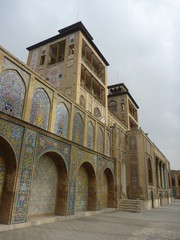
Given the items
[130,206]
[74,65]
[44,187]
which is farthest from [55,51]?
[130,206]

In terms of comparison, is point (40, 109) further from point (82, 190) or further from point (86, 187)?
point (86, 187)

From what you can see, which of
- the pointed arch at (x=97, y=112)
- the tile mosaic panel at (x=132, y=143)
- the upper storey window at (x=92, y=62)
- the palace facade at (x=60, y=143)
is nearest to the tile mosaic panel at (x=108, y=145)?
the palace facade at (x=60, y=143)

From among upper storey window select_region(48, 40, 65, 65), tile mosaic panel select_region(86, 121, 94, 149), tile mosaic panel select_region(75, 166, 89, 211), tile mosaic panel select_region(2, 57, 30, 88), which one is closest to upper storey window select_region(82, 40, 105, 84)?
upper storey window select_region(48, 40, 65, 65)

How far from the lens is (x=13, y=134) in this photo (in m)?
7.02

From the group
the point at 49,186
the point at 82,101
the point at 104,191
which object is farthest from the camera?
the point at 82,101

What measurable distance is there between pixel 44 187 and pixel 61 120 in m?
3.34

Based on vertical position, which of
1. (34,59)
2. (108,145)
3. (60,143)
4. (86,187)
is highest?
(34,59)

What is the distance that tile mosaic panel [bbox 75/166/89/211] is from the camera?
11.6 meters

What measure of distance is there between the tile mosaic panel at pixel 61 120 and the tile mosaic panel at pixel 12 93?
2.32 meters

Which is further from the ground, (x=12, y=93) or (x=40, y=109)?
(x=12, y=93)

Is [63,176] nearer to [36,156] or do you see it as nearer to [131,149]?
[36,156]

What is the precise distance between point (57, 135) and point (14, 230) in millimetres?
4240

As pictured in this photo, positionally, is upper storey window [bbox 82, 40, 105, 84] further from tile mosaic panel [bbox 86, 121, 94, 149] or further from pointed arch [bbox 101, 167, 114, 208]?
pointed arch [bbox 101, 167, 114, 208]

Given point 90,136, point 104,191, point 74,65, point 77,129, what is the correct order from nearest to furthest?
point 77,129 < point 90,136 < point 104,191 < point 74,65
